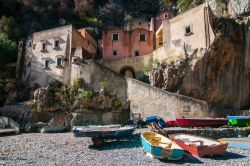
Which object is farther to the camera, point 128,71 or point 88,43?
point 88,43

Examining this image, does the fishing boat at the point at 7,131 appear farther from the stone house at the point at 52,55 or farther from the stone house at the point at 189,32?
the stone house at the point at 189,32

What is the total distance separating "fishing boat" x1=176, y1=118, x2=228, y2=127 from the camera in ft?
78.4

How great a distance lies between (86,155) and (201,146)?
6.32 m

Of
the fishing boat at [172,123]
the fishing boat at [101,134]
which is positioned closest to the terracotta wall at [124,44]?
the fishing boat at [172,123]

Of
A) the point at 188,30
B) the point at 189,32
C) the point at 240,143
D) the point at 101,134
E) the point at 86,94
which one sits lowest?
the point at 240,143

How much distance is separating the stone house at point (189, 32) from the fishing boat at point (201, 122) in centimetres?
797

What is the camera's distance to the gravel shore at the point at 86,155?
15.2 m

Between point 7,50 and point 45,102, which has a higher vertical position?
point 7,50

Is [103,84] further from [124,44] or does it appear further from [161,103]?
[124,44]

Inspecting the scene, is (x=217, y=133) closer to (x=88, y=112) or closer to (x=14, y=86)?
(x=88, y=112)

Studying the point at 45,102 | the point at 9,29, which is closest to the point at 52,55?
the point at 45,102

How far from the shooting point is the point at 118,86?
30078mm

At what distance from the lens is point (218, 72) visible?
96.3 ft

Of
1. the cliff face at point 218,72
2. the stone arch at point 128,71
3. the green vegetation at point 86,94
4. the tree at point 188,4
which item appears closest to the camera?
the cliff face at point 218,72
